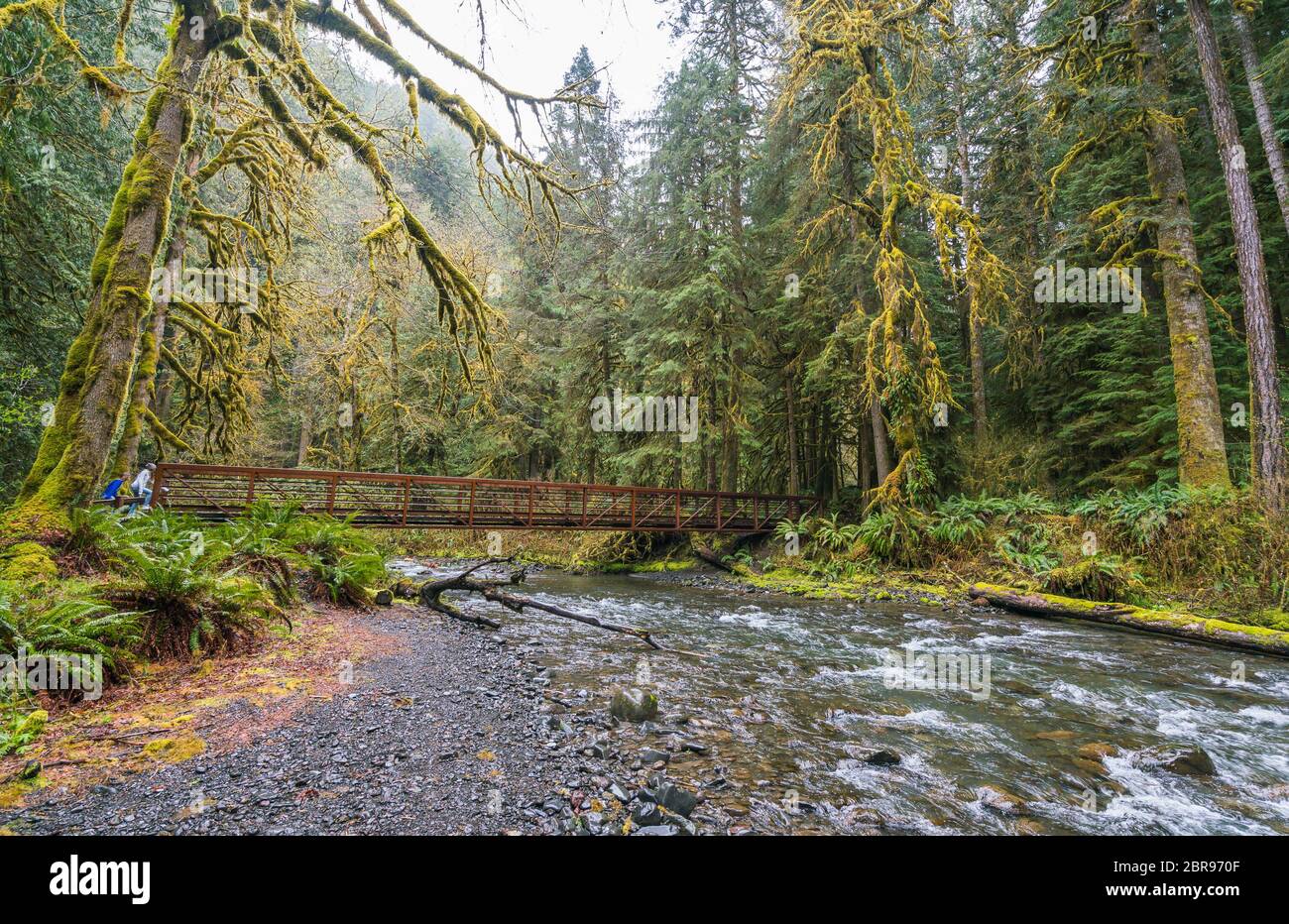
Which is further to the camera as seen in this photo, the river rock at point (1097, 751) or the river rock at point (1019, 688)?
the river rock at point (1019, 688)

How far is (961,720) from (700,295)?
1220 cm

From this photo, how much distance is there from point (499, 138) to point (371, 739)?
7.19m

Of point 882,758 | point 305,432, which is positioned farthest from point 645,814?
point 305,432

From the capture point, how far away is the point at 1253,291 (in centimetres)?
838

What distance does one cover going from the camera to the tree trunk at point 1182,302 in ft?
28.9

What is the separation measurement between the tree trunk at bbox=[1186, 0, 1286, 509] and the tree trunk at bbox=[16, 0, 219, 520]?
14.5m

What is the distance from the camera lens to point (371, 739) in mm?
3096

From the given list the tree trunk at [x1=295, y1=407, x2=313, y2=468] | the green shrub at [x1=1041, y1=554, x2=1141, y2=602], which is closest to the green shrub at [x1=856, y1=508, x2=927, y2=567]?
the green shrub at [x1=1041, y1=554, x2=1141, y2=602]

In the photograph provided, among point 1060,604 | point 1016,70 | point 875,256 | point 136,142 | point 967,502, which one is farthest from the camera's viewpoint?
point 875,256

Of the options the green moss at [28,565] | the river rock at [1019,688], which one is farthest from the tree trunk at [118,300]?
the river rock at [1019,688]

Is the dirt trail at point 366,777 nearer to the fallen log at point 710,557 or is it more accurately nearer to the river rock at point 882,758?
the river rock at point 882,758

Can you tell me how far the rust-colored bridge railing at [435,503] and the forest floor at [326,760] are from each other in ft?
16.8
